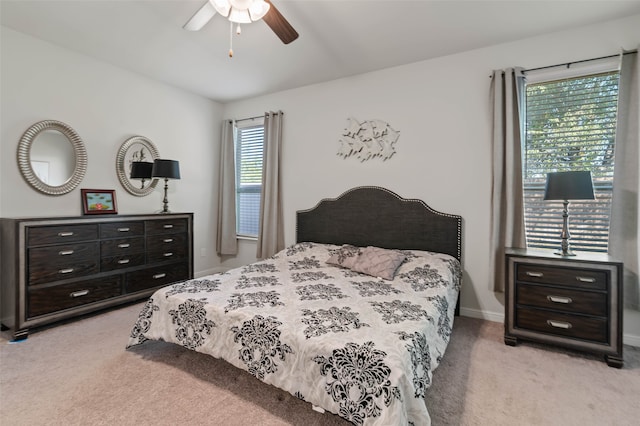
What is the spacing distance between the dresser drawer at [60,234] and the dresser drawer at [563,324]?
151 inches

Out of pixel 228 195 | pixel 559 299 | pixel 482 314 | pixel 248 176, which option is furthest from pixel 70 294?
pixel 559 299

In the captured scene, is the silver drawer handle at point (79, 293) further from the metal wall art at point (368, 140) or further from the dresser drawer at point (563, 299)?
the dresser drawer at point (563, 299)

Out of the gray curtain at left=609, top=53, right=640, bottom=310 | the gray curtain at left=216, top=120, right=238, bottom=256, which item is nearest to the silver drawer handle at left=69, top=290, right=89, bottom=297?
the gray curtain at left=216, top=120, right=238, bottom=256

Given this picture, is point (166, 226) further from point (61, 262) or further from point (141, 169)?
point (61, 262)

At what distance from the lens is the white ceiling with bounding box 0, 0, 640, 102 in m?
2.35

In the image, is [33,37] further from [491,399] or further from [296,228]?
[491,399]

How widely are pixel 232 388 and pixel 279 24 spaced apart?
2368 mm

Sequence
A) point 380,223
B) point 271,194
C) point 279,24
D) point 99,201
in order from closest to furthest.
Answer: point 279,24
point 99,201
point 380,223
point 271,194

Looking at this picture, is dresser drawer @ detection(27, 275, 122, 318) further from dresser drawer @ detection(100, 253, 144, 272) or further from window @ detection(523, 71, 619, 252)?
window @ detection(523, 71, 619, 252)

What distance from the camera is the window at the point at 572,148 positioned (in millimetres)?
2543

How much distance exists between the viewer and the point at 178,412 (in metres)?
1.64

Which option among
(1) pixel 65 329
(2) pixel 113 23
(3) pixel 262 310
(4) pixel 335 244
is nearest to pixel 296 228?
(4) pixel 335 244

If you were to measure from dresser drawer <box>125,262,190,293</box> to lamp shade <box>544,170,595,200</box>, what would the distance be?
12.6 feet

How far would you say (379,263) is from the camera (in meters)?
2.75
